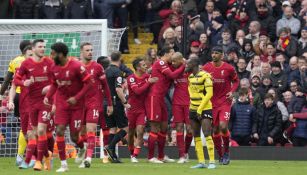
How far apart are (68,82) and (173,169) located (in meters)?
2.53

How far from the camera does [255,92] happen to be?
27.7 metres

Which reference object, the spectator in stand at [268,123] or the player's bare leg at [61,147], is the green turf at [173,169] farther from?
the spectator in stand at [268,123]

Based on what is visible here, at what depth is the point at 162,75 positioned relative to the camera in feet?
78.9

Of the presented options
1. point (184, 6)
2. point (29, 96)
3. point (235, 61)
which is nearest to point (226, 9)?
point (184, 6)

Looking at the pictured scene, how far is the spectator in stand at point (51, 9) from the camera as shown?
3194cm

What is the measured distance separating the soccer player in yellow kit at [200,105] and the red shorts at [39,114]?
286cm

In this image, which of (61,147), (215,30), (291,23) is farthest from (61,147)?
(291,23)

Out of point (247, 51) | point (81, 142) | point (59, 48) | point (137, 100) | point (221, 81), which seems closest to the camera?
point (59, 48)

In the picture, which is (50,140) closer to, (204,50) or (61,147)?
(61,147)

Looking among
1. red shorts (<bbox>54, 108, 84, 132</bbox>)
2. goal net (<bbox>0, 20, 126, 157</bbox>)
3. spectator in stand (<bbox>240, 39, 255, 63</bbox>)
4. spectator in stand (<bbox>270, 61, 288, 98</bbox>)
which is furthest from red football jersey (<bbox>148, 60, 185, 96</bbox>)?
spectator in stand (<bbox>240, 39, 255, 63</bbox>)

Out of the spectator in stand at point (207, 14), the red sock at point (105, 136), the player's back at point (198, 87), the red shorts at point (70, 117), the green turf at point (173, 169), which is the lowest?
the green turf at point (173, 169)

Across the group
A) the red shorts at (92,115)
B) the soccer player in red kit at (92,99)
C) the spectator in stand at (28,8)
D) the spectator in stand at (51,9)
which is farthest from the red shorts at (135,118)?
the spectator in stand at (51,9)

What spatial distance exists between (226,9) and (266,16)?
5.09 ft

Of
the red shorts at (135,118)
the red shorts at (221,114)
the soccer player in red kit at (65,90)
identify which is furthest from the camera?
the red shorts at (135,118)
